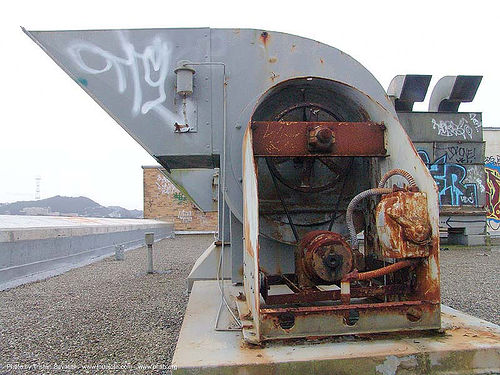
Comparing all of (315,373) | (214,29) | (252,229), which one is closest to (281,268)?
(252,229)

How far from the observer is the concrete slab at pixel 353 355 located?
1722 mm

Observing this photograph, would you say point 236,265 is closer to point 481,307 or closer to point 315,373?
point 315,373

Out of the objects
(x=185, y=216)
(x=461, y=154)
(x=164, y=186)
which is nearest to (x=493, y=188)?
(x=461, y=154)

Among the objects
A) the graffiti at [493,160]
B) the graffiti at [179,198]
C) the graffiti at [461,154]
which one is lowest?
the graffiti at [179,198]

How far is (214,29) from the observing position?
121 inches

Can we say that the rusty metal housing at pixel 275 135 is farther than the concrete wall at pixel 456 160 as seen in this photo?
No

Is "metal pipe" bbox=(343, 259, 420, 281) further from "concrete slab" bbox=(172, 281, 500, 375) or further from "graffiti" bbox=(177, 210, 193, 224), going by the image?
"graffiti" bbox=(177, 210, 193, 224)

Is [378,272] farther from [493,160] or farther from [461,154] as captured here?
[493,160]

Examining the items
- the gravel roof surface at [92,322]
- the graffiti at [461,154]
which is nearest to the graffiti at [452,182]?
the graffiti at [461,154]

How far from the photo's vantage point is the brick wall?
20.5 metres

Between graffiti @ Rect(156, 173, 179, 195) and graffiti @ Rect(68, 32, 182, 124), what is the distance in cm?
1743

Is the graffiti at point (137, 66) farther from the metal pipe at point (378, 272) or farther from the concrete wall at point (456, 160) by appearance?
the concrete wall at point (456, 160)

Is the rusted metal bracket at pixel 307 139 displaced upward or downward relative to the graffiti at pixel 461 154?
downward

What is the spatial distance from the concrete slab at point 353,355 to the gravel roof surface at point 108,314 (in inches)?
40.0
